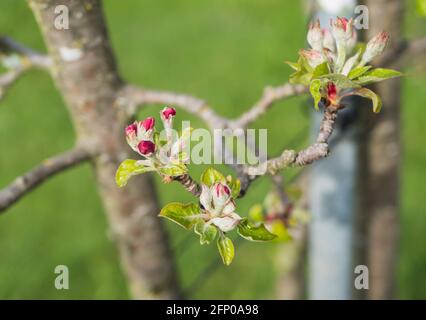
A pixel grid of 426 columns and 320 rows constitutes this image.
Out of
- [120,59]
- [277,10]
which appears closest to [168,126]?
[120,59]

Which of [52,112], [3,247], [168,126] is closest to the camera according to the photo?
[168,126]

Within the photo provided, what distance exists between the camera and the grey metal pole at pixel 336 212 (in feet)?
3.92

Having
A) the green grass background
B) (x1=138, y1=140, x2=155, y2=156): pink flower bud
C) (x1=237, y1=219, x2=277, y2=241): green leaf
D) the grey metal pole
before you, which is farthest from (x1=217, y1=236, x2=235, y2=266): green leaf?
the green grass background

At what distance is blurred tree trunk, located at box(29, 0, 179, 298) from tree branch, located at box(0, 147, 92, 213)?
0.10 ft

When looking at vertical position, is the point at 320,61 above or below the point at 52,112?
below

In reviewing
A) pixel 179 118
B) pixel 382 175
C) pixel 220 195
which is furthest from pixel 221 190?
pixel 179 118

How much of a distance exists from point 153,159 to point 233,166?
0.16m

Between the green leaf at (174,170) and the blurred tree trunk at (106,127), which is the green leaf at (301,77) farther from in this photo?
the blurred tree trunk at (106,127)

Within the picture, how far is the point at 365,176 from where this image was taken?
1.30 metres

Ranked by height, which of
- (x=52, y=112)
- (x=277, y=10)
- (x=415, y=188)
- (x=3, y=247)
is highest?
(x=277, y=10)

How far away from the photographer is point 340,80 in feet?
2.12

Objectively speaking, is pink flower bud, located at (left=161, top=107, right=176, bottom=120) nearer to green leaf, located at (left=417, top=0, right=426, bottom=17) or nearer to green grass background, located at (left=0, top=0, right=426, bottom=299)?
green leaf, located at (left=417, top=0, right=426, bottom=17)

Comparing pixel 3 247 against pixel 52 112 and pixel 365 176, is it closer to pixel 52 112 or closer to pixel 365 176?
pixel 52 112

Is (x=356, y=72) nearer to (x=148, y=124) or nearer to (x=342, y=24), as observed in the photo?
(x=342, y=24)
